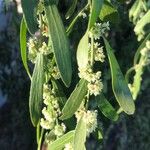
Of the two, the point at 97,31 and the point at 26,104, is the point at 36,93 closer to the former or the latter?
the point at 97,31

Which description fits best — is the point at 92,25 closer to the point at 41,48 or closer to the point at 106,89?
the point at 41,48

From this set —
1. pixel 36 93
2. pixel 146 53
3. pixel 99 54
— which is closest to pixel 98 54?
pixel 99 54

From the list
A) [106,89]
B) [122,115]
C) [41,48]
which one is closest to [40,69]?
[41,48]

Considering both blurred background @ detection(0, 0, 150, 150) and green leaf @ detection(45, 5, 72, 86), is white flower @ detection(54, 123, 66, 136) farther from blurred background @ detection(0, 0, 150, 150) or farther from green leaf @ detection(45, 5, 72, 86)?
blurred background @ detection(0, 0, 150, 150)

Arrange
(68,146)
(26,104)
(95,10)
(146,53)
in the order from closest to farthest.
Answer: (95,10) → (68,146) → (146,53) → (26,104)

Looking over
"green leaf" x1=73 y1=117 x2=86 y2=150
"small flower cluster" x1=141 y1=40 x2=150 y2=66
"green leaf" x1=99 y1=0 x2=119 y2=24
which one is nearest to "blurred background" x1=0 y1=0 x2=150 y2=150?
"small flower cluster" x1=141 y1=40 x2=150 y2=66

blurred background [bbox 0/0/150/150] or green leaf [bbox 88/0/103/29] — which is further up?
green leaf [bbox 88/0/103/29]

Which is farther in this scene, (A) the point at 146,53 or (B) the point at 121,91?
(A) the point at 146,53
